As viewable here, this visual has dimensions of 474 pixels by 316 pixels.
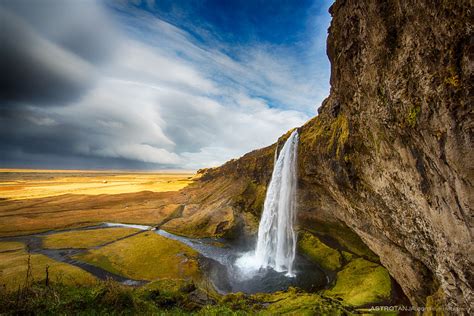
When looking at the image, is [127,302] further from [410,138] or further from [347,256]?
[347,256]

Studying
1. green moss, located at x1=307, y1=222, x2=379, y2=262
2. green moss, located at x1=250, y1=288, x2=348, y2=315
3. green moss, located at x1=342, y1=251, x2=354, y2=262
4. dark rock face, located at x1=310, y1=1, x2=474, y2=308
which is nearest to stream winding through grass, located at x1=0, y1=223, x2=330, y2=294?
green moss, located at x1=342, y1=251, x2=354, y2=262

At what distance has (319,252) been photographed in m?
32.3

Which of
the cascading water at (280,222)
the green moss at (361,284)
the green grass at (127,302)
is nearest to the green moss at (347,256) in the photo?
the green moss at (361,284)

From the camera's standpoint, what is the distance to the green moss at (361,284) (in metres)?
19.5

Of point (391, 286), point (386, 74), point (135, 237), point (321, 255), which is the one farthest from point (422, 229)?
point (135, 237)

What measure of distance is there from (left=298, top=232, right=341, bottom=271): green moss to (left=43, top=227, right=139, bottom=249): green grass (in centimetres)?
3452

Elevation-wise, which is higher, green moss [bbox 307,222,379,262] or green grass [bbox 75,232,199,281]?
green moss [bbox 307,222,379,262]

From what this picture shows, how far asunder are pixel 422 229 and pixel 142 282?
28.0m

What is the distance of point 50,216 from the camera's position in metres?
60.4

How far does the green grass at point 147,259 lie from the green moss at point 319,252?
16475 millimetres

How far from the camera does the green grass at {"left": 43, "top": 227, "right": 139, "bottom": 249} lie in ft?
129

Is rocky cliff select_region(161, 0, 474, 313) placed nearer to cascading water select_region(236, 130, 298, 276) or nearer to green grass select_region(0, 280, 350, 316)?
green grass select_region(0, 280, 350, 316)

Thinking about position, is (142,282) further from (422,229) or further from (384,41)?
(384,41)

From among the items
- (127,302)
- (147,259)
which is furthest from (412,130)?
(147,259)
